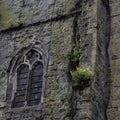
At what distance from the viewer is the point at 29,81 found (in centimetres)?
1327

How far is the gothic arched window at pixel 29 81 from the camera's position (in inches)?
510

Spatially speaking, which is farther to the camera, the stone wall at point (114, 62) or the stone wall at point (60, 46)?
the stone wall at point (114, 62)

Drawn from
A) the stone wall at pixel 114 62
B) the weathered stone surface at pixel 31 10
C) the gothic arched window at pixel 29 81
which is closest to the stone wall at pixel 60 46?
the weathered stone surface at pixel 31 10

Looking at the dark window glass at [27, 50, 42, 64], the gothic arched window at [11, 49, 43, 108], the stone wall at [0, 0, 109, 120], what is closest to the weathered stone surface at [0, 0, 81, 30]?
the stone wall at [0, 0, 109, 120]

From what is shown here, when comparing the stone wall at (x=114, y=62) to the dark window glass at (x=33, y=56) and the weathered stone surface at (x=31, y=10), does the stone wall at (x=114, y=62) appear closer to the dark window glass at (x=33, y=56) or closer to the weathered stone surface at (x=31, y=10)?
the weathered stone surface at (x=31, y=10)

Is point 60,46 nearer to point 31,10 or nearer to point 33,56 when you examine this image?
point 33,56

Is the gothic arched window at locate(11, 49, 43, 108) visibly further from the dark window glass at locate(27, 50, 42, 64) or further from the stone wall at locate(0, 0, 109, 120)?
the stone wall at locate(0, 0, 109, 120)

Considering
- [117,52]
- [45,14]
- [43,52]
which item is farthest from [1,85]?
[117,52]

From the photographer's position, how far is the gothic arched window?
42.5ft

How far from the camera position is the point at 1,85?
13477mm

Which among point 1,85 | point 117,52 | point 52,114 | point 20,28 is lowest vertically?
point 52,114

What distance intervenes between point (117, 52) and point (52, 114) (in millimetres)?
2674

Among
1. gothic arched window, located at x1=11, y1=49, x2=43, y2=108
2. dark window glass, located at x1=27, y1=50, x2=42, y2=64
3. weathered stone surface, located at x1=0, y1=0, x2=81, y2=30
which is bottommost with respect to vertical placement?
gothic arched window, located at x1=11, y1=49, x2=43, y2=108

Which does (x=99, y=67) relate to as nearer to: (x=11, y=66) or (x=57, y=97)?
(x=57, y=97)
